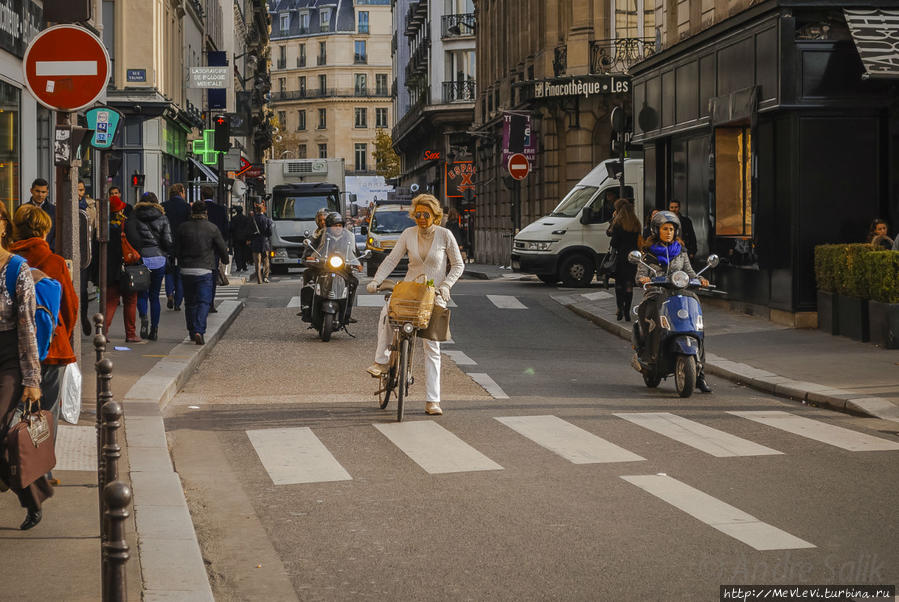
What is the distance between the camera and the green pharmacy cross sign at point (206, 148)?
48.1 metres

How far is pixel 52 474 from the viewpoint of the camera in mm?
8094

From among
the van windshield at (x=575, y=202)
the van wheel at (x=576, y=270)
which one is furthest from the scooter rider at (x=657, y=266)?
the van windshield at (x=575, y=202)

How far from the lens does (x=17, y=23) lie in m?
18.4

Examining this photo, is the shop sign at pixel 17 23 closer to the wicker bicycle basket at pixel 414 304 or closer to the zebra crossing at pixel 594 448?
the wicker bicycle basket at pixel 414 304

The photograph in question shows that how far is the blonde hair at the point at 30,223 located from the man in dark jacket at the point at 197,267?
28.6 feet

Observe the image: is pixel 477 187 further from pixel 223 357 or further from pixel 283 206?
pixel 223 357

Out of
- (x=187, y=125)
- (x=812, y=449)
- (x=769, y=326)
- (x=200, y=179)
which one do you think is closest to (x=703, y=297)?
(x=769, y=326)

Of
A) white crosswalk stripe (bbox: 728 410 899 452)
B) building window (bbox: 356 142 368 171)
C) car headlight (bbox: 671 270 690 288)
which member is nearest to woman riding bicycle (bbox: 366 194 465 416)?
car headlight (bbox: 671 270 690 288)

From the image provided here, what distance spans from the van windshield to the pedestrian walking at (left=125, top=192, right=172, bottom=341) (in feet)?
46.4

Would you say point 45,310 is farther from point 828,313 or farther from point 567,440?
point 828,313

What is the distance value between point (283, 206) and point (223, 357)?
24876 mm

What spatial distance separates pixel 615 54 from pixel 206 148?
16.1 meters

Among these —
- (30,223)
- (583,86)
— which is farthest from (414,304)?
(583,86)

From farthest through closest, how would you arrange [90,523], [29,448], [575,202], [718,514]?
[575,202] < [718,514] < [90,523] < [29,448]
